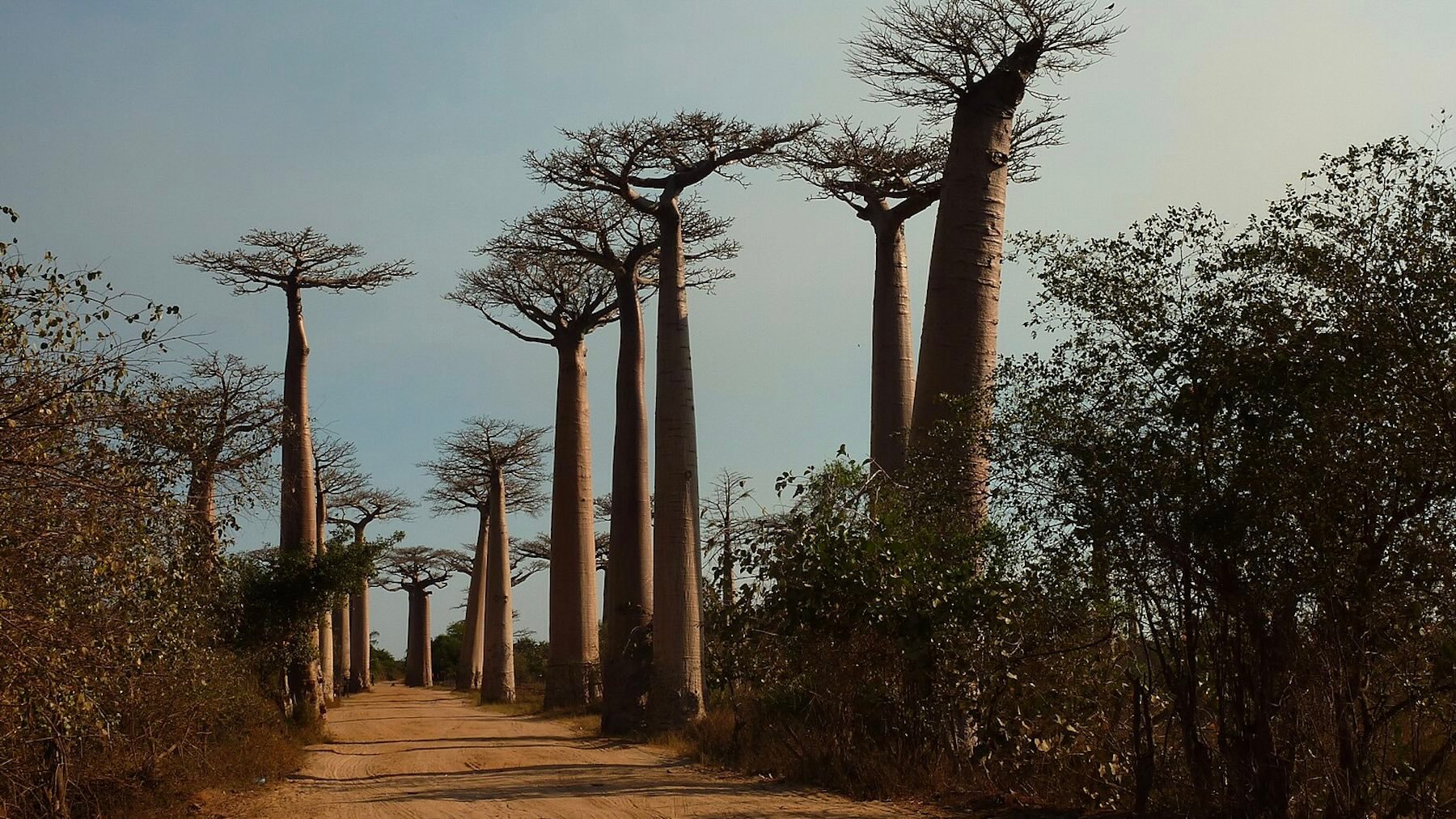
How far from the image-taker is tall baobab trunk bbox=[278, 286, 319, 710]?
48.0 ft

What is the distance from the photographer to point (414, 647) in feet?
137

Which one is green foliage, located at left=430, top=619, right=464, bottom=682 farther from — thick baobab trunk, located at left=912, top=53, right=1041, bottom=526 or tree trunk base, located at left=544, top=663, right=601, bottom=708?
thick baobab trunk, located at left=912, top=53, right=1041, bottom=526

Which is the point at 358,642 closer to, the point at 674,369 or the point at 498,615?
the point at 498,615

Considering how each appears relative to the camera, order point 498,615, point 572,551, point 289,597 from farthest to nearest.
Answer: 1. point 498,615
2. point 572,551
3. point 289,597

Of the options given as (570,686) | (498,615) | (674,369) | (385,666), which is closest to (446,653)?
(385,666)

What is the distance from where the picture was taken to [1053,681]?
596 centimetres

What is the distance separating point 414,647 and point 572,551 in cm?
2721

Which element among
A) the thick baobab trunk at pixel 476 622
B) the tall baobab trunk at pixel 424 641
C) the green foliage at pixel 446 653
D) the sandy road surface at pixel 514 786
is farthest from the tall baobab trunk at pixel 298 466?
the green foliage at pixel 446 653

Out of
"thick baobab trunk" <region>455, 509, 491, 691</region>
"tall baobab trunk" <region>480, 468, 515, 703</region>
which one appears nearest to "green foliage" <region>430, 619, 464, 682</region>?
"thick baobab trunk" <region>455, 509, 491, 691</region>

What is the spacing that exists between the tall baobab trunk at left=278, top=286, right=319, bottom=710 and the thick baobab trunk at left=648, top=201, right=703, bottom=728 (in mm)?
5093

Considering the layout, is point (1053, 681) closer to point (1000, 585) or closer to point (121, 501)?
point (1000, 585)

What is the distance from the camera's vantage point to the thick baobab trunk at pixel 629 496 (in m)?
13.8

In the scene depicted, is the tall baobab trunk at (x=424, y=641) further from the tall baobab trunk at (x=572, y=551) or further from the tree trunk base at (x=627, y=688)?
the tree trunk base at (x=627, y=688)

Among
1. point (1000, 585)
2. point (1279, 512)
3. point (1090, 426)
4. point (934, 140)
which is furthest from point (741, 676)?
point (934, 140)
